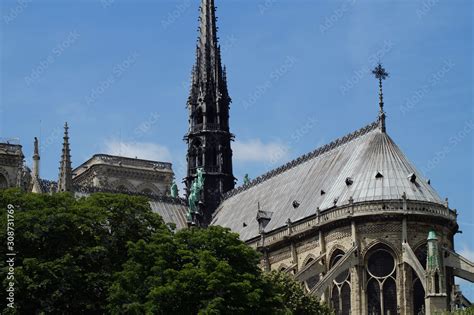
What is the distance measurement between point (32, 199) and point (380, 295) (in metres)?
25.3

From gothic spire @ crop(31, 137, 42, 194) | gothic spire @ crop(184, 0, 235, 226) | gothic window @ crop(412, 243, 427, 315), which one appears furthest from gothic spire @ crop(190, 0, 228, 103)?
gothic window @ crop(412, 243, 427, 315)

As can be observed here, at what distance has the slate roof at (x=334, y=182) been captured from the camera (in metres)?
76.9

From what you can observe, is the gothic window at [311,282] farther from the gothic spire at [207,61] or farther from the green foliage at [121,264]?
the gothic spire at [207,61]

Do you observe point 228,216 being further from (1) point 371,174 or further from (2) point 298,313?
(2) point 298,313

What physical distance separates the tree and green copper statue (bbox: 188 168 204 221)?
123 feet

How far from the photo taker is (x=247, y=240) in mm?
86000

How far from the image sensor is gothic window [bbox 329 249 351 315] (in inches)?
2965

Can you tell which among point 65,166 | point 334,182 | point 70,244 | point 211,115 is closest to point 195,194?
point 211,115

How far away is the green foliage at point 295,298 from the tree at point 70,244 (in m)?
7.69

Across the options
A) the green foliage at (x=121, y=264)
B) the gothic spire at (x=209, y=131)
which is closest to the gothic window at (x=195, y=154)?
the gothic spire at (x=209, y=131)

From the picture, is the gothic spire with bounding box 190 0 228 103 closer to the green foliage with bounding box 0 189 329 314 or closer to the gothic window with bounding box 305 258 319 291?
the gothic window with bounding box 305 258 319 291

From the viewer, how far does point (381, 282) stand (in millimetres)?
74625

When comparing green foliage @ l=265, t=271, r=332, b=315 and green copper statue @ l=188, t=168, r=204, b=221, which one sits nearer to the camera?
green foliage @ l=265, t=271, r=332, b=315

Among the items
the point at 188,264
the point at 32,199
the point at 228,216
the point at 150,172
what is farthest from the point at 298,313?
the point at 150,172
